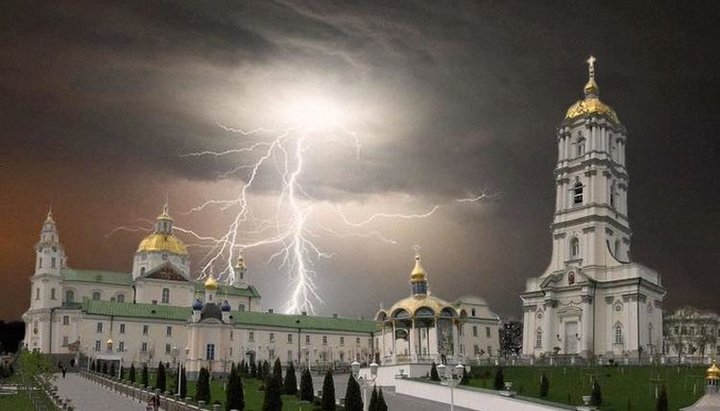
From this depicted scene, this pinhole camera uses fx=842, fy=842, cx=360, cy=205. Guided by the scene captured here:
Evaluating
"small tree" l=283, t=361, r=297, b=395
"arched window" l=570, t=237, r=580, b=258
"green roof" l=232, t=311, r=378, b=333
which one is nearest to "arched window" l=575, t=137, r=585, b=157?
"arched window" l=570, t=237, r=580, b=258

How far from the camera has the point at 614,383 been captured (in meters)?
43.6

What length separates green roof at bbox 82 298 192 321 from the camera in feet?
277

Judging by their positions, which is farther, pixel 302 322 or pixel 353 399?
pixel 302 322

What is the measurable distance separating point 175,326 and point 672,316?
52937 mm

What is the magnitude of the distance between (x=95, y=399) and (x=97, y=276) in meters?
60.7

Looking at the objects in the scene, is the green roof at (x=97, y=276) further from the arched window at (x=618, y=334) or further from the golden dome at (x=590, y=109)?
the arched window at (x=618, y=334)

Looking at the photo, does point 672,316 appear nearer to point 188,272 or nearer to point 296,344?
point 296,344

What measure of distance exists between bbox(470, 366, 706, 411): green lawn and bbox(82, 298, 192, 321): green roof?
145 ft

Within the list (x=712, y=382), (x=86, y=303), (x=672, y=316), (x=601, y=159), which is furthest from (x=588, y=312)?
(x=86, y=303)

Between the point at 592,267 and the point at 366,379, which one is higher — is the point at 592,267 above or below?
above

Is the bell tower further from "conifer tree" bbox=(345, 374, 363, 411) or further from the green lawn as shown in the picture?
"conifer tree" bbox=(345, 374, 363, 411)

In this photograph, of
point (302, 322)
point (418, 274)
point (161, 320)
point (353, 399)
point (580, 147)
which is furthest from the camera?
point (302, 322)

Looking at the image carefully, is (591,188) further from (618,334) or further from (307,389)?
(307,389)

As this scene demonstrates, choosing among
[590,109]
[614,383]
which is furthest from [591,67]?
[614,383]
